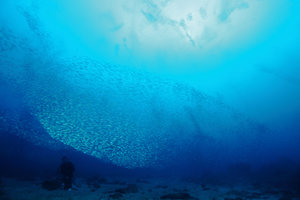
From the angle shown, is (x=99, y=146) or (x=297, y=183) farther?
(x=99, y=146)

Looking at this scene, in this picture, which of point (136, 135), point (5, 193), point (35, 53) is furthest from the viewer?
point (136, 135)

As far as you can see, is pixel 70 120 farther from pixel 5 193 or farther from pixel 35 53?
pixel 5 193

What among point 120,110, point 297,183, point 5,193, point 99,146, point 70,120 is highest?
point 120,110

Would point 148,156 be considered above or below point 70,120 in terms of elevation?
below

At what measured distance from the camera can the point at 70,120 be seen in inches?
698

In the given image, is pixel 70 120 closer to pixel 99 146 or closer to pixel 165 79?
pixel 99 146

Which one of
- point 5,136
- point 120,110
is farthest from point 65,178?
point 5,136

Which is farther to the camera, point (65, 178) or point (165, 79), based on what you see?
point (165, 79)

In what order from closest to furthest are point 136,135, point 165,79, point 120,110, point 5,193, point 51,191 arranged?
1. point 5,193
2. point 51,191
3. point 120,110
4. point 136,135
5. point 165,79

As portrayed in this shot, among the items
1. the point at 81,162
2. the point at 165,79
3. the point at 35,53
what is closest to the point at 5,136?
the point at 81,162

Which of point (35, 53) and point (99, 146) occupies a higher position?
point (35, 53)

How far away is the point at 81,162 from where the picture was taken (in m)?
23.8

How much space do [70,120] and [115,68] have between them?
8068 mm

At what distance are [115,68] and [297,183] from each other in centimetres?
2045
